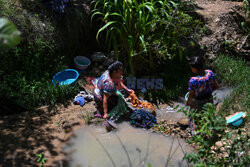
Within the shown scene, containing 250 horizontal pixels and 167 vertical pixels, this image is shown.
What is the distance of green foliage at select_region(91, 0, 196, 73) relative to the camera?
15.5 feet

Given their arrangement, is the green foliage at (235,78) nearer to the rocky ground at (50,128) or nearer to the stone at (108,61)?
the rocky ground at (50,128)

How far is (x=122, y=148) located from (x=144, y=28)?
2.42 meters

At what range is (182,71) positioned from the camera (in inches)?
218

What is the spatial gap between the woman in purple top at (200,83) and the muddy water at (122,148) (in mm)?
802

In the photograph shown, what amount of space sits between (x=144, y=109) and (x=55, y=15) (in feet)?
9.61

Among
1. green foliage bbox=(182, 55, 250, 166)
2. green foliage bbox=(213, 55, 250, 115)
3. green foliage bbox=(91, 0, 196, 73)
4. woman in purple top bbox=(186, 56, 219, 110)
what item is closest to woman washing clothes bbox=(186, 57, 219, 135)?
woman in purple top bbox=(186, 56, 219, 110)

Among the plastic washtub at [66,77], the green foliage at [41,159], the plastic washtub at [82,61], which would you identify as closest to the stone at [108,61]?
the plastic washtub at [82,61]

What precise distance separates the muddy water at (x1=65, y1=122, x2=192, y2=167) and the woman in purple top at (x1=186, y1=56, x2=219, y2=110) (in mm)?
802

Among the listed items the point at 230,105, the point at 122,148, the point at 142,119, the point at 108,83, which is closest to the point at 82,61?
the point at 108,83

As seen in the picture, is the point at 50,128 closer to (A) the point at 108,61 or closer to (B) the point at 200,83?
(A) the point at 108,61

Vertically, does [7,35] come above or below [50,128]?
above

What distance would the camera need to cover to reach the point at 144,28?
477 centimetres

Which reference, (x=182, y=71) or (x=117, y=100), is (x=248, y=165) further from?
(x=182, y=71)

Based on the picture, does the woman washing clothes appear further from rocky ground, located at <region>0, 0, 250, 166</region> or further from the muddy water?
the muddy water
